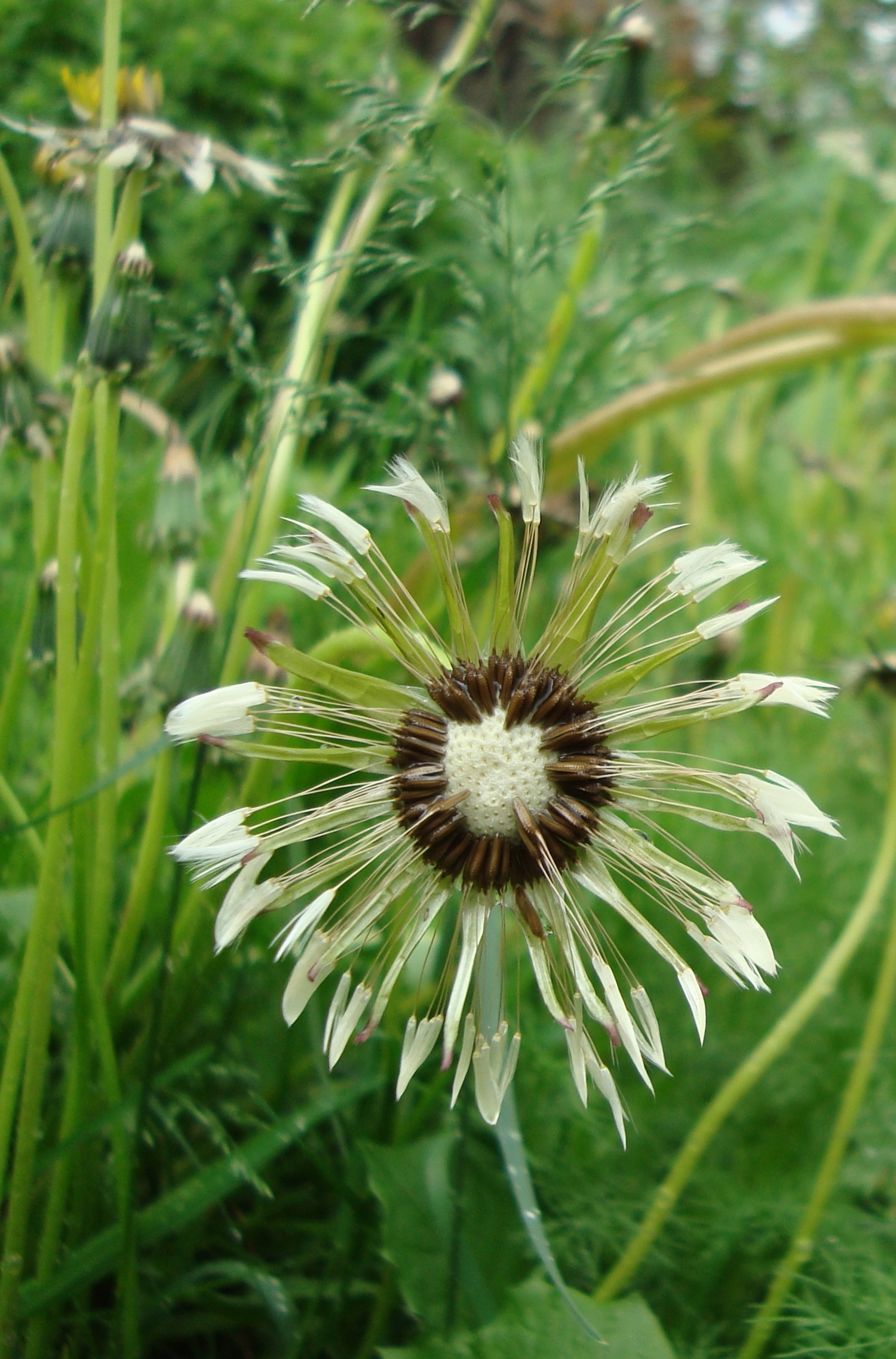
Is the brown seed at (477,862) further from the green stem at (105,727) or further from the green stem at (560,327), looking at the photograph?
the green stem at (560,327)

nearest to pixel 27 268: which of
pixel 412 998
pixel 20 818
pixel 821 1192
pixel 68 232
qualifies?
pixel 68 232

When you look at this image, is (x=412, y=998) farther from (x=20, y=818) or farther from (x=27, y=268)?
(x=27, y=268)

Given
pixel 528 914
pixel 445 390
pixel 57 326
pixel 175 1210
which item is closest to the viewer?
pixel 528 914

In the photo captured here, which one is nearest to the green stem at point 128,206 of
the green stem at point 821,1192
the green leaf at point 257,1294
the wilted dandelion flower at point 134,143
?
the wilted dandelion flower at point 134,143

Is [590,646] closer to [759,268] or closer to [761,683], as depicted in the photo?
[761,683]

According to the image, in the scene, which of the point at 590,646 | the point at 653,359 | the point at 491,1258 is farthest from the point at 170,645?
the point at 653,359

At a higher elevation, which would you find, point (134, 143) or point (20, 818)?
point (134, 143)

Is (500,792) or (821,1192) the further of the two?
(821,1192)
